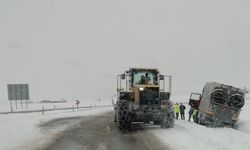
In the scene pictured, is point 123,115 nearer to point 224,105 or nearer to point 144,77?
point 144,77

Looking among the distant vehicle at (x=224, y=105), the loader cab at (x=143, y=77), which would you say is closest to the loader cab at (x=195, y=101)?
the distant vehicle at (x=224, y=105)

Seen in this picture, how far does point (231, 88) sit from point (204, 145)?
13.7 metres

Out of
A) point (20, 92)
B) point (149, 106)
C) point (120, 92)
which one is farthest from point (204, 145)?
point (20, 92)

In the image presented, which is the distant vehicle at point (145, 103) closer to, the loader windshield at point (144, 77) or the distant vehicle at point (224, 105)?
the loader windshield at point (144, 77)

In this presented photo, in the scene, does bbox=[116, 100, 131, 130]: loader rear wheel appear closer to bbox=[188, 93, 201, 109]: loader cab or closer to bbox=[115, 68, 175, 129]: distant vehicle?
bbox=[115, 68, 175, 129]: distant vehicle

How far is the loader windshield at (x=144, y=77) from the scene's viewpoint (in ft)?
79.4

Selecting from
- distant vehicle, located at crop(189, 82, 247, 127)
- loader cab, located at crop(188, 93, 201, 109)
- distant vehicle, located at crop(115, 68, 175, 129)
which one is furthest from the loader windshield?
loader cab, located at crop(188, 93, 201, 109)

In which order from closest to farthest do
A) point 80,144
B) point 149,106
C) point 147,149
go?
point 147,149, point 80,144, point 149,106

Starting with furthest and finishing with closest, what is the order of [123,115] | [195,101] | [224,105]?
1. [195,101]
2. [224,105]
3. [123,115]

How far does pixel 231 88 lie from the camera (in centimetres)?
2805

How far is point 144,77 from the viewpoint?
79.7ft

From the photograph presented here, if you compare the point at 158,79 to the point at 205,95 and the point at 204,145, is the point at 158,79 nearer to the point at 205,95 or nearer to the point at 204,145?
the point at 205,95

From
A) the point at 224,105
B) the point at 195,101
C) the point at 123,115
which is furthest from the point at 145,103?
the point at 195,101

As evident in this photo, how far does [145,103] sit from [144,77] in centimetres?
195
